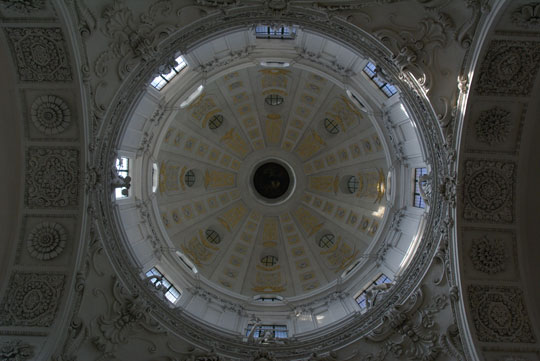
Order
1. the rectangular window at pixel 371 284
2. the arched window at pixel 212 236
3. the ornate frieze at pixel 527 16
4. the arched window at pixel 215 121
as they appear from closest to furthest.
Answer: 1. the ornate frieze at pixel 527 16
2. the rectangular window at pixel 371 284
3. the arched window at pixel 215 121
4. the arched window at pixel 212 236

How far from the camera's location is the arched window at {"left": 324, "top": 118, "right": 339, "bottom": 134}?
1248 inches

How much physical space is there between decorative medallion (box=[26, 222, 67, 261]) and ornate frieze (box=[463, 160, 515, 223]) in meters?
16.9

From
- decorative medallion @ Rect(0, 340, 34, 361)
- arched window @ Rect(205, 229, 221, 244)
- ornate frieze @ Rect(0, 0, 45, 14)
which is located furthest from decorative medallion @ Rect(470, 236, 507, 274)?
arched window @ Rect(205, 229, 221, 244)

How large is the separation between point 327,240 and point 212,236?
8.75 metres

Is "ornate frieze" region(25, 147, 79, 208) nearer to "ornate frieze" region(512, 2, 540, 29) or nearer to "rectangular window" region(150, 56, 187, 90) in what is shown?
"rectangular window" region(150, 56, 187, 90)

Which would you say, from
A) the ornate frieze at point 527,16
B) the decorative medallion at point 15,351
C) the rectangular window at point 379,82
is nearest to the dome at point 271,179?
the rectangular window at point 379,82

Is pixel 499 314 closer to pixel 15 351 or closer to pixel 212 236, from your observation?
pixel 15 351

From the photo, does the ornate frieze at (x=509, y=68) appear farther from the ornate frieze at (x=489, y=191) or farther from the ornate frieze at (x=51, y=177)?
the ornate frieze at (x=51, y=177)

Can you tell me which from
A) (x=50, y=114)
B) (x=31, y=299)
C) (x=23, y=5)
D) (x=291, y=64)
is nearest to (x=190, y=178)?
(x=291, y=64)

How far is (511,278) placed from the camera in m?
17.7

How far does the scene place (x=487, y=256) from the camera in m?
17.7

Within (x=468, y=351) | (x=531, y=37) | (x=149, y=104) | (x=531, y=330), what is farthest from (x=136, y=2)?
(x=531, y=330)

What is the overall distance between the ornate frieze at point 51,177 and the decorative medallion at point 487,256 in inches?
662

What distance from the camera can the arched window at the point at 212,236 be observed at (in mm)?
32156
